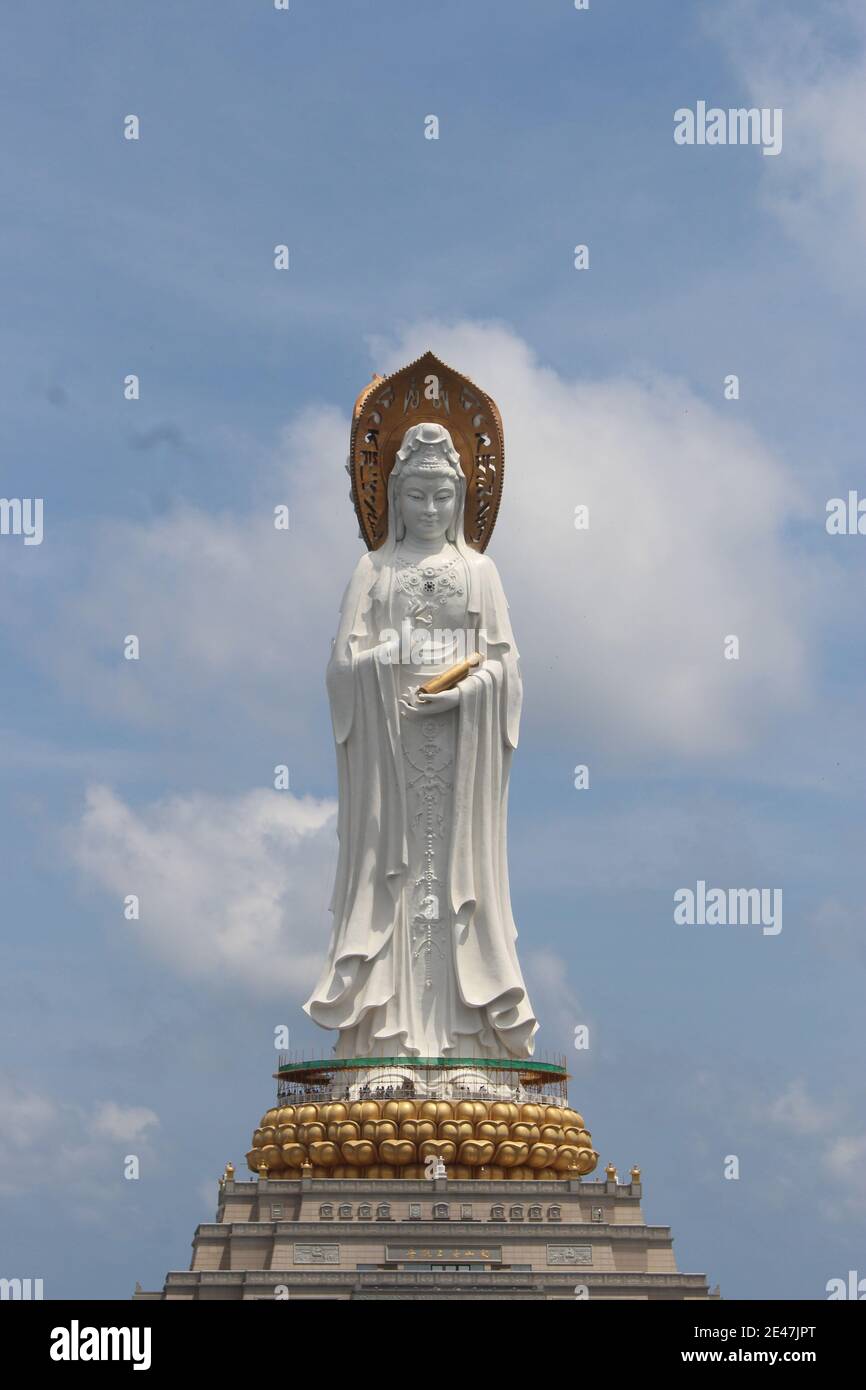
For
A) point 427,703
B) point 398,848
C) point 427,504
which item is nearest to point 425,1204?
point 398,848

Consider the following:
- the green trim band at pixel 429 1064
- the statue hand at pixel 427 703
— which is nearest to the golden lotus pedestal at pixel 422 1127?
the green trim band at pixel 429 1064

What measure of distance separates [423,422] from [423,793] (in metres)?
4.46

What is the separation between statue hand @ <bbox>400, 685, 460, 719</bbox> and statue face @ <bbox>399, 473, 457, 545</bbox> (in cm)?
200

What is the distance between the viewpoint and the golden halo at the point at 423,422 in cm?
3206

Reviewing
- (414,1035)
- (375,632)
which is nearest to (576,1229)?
(414,1035)

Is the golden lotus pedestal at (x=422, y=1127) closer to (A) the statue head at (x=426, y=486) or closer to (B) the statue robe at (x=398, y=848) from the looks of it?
(B) the statue robe at (x=398, y=848)

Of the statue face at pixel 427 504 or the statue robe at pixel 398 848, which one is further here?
the statue face at pixel 427 504

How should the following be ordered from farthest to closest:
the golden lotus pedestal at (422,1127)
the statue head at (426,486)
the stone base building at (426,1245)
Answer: the statue head at (426,486) < the golden lotus pedestal at (422,1127) < the stone base building at (426,1245)

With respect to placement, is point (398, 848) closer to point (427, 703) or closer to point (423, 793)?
point (423, 793)

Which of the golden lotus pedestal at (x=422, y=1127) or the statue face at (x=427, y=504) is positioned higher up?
the statue face at (x=427, y=504)

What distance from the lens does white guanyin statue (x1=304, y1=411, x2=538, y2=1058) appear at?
30250mm

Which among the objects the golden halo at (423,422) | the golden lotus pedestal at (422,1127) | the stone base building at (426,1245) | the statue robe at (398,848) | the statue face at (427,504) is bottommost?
the stone base building at (426,1245)
